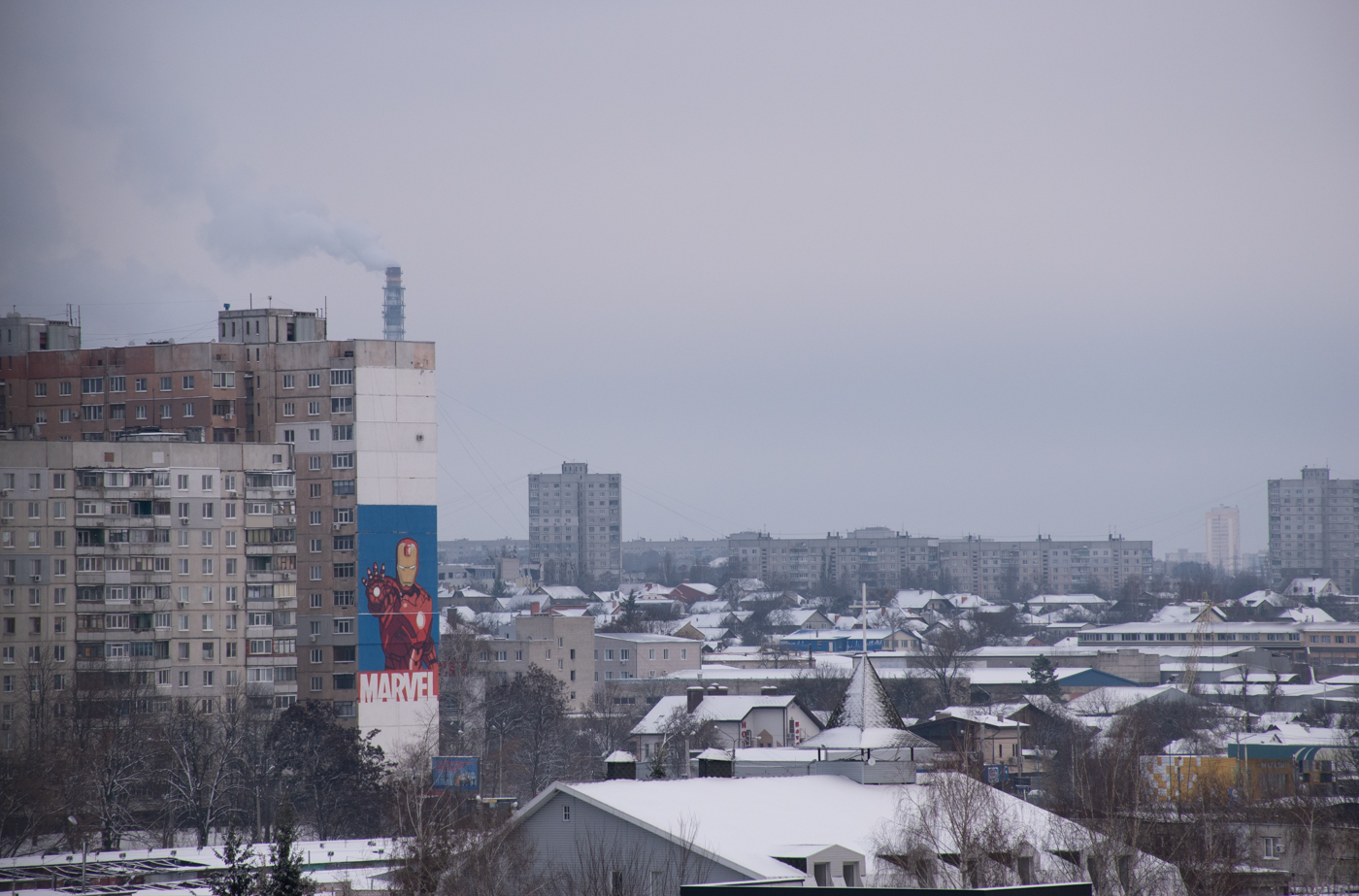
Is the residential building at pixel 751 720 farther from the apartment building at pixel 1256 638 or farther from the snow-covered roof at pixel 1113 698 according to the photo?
the apartment building at pixel 1256 638

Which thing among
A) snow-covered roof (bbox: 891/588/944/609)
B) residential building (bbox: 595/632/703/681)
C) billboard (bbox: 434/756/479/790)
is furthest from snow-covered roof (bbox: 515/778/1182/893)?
snow-covered roof (bbox: 891/588/944/609)

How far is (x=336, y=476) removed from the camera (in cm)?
6894

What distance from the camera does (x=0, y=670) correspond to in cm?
6188

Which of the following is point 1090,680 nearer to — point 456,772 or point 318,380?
point 318,380

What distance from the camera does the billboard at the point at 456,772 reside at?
5966 cm

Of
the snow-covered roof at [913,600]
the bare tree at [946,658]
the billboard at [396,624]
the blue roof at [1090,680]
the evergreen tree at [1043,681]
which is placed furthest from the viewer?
the snow-covered roof at [913,600]

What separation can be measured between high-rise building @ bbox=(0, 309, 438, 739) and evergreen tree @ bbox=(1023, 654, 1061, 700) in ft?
124

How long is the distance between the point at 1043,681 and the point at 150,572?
50.7 meters

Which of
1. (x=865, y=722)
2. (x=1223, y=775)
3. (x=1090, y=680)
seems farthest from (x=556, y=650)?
(x=865, y=722)

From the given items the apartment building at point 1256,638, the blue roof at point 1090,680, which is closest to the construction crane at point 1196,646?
the apartment building at point 1256,638

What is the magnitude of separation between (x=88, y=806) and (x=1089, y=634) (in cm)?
10395

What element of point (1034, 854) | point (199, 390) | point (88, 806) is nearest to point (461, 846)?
point (1034, 854)

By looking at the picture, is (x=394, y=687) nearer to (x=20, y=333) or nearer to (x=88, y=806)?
(x=88, y=806)

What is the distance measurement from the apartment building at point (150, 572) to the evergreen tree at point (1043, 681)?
43.2 meters
